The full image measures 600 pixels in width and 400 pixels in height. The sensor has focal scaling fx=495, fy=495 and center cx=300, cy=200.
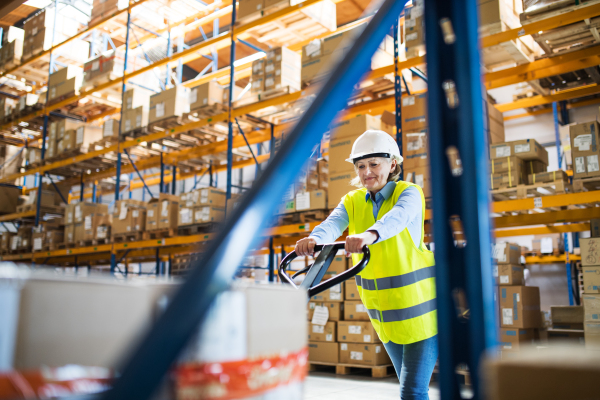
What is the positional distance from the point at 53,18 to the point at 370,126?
9311 mm

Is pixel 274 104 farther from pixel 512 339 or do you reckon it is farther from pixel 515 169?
pixel 512 339

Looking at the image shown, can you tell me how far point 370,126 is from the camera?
6.36 meters

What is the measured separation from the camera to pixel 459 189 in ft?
3.76

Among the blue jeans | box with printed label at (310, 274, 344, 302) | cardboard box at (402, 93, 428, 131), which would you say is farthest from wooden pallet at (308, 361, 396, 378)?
the blue jeans

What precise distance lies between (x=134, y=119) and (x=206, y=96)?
2.14 meters

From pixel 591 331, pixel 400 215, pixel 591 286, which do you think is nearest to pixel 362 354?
pixel 591 331

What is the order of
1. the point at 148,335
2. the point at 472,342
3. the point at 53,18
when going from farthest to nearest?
the point at 53,18 < the point at 472,342 < the point at 148,335

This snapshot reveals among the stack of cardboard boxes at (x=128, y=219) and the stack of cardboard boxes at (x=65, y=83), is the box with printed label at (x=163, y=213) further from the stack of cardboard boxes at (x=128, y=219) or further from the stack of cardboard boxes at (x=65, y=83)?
the stack of cardboard boxes at (x=65, y=83)

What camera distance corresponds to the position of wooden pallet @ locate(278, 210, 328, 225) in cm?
699

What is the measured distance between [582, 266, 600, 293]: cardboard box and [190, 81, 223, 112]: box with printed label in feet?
19.5

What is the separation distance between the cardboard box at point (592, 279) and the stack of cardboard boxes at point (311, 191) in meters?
3.20

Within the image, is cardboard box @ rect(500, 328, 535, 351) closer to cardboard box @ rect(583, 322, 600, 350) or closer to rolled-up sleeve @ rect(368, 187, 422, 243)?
cardboard box @ rect(583, 322, 600, 350)

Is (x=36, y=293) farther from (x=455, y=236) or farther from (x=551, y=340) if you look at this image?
(x=551, y=340)

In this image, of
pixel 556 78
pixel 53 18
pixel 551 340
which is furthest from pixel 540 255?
pixel 53 18
